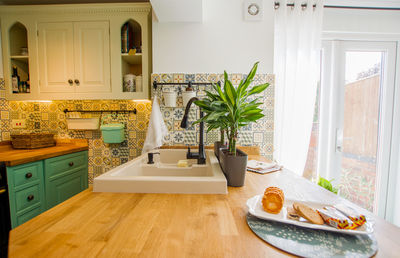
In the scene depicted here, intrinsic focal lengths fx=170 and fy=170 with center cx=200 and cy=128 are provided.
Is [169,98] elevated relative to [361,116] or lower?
elevated

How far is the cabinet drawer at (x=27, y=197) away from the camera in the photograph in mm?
1294

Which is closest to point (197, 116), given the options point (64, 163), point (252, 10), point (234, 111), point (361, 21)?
point (234, 111)

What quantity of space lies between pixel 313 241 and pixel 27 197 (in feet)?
6.32

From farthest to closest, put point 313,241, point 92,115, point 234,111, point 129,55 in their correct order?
point 92,115 < point 129,55 < point 234,111 < point 313,241

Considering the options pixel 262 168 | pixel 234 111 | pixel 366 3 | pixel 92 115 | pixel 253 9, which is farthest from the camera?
pixel 92 115

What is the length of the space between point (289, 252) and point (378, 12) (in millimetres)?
2847

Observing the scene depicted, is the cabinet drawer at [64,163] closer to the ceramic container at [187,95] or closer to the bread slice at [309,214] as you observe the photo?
the ceramic container at [187,95]

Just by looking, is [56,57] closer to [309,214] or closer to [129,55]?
[129,55]

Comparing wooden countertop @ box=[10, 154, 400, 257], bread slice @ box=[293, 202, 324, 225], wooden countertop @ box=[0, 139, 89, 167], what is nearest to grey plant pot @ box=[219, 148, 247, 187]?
wooden countertop @ box=[10, 154, 400, 257]

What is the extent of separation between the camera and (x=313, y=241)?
411mm

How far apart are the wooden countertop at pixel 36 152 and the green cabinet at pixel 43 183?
5 centimetres

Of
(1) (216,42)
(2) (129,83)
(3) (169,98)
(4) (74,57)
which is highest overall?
(1) (216,42)

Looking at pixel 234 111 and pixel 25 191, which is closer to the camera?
pixel 234 111

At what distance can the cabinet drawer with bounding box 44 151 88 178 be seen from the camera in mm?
1512
